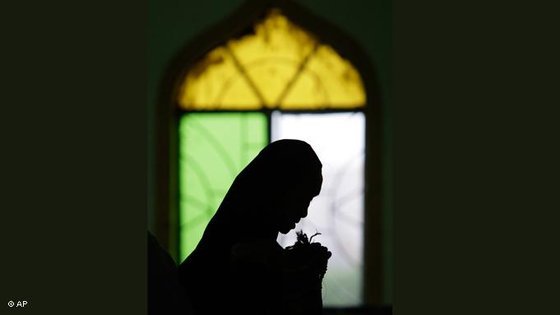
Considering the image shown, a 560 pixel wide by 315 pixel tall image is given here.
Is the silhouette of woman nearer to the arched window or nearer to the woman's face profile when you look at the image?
the woman's face profile

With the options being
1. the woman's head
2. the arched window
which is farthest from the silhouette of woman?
the arched window

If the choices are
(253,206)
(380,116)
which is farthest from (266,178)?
(380,116)

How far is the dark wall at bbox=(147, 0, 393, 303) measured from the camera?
19.9 ft

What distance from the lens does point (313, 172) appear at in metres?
2.20

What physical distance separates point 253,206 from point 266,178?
0.26 feet

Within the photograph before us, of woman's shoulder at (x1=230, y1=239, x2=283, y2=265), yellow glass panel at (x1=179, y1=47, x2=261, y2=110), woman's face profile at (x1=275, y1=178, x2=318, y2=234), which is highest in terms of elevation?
yellow glass panel at (x1=179, y1=47, x2=261, y2=110)

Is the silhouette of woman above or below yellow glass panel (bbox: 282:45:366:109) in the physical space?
below

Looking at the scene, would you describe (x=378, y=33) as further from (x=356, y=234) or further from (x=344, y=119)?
(x=356, y=234)

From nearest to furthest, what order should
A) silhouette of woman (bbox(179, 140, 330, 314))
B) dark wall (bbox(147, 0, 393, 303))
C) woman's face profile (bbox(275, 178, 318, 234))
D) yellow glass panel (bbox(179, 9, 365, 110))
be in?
1. silhouette of woman (bbox(179, 140, 330, 314))
2. woman's face profile (bbox(275, 178, 318, 234))
3. dark wall (bbox(147, 0, 393, 303))
4. yellow glass panel (bbox(179, 9, 365, 110))

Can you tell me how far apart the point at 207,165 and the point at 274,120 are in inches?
23.1

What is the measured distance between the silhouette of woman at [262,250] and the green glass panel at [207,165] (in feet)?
13.0

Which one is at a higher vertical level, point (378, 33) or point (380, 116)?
point (378, 33)

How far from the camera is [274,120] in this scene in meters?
6.27

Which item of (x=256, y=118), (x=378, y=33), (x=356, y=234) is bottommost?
(x=356, y=234)
